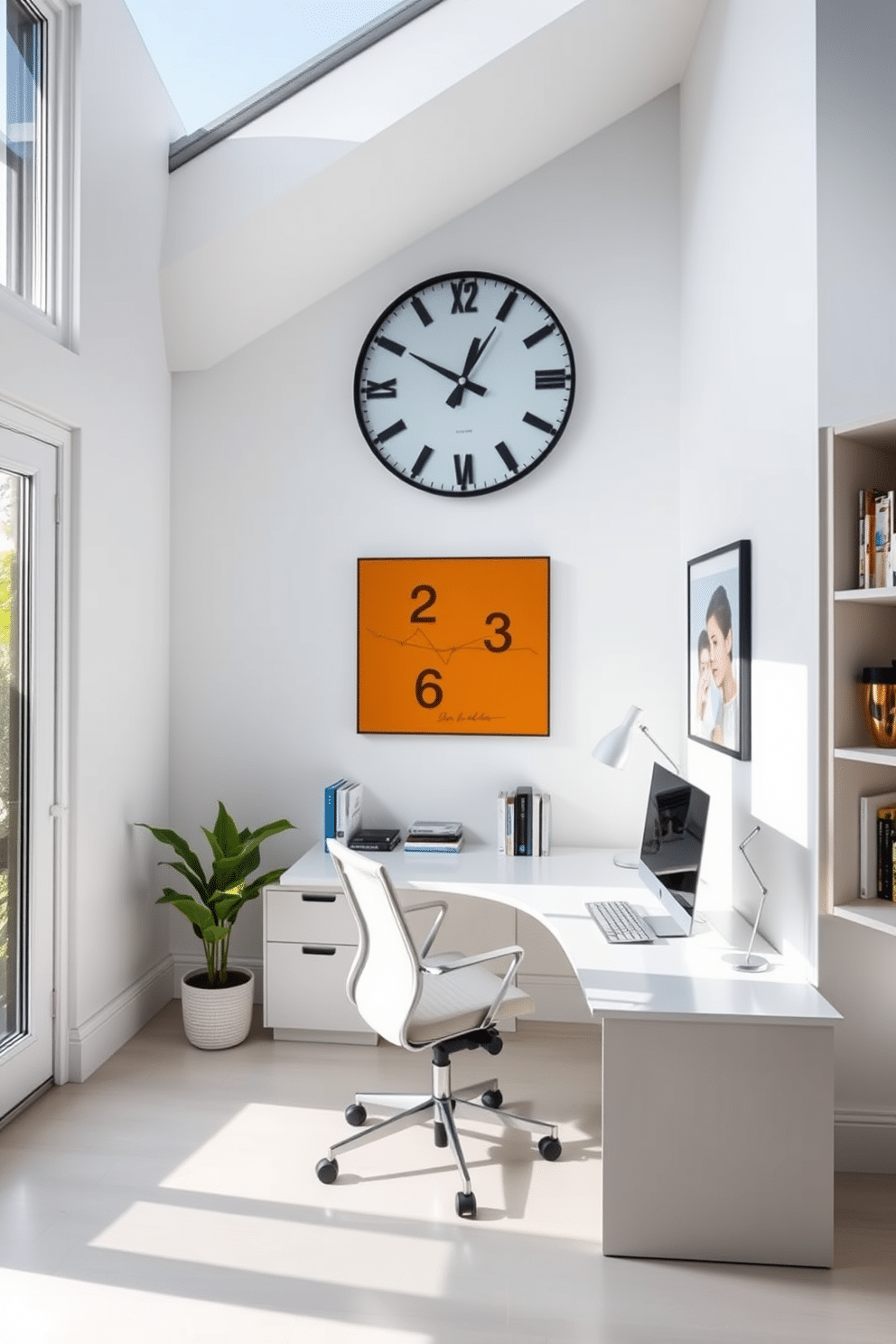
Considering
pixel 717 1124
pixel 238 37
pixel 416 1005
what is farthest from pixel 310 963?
pixel 238 37

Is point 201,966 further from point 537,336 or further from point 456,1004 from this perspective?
point 537,336

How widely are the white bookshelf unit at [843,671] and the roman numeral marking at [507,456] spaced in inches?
64.3

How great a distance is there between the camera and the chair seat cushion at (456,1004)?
254cm

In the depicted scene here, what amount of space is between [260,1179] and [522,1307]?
2.77 ft

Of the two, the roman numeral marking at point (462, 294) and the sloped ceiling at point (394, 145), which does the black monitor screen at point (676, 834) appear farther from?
the sloped ceiling at point (394, 145)

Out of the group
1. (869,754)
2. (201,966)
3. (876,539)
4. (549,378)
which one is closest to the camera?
(869,754)

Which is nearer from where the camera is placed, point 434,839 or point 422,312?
point 434,839

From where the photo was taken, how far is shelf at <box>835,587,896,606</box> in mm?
2207

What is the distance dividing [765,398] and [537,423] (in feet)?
4.07

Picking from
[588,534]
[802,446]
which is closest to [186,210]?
[588,534]

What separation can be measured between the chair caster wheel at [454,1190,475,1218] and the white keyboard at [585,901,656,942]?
0.75 meters

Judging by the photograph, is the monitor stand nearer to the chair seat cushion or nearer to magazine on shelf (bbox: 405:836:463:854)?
the chair seat cushion

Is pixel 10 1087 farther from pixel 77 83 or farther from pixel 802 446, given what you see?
pixel 77 83

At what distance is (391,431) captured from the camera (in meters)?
3.95
